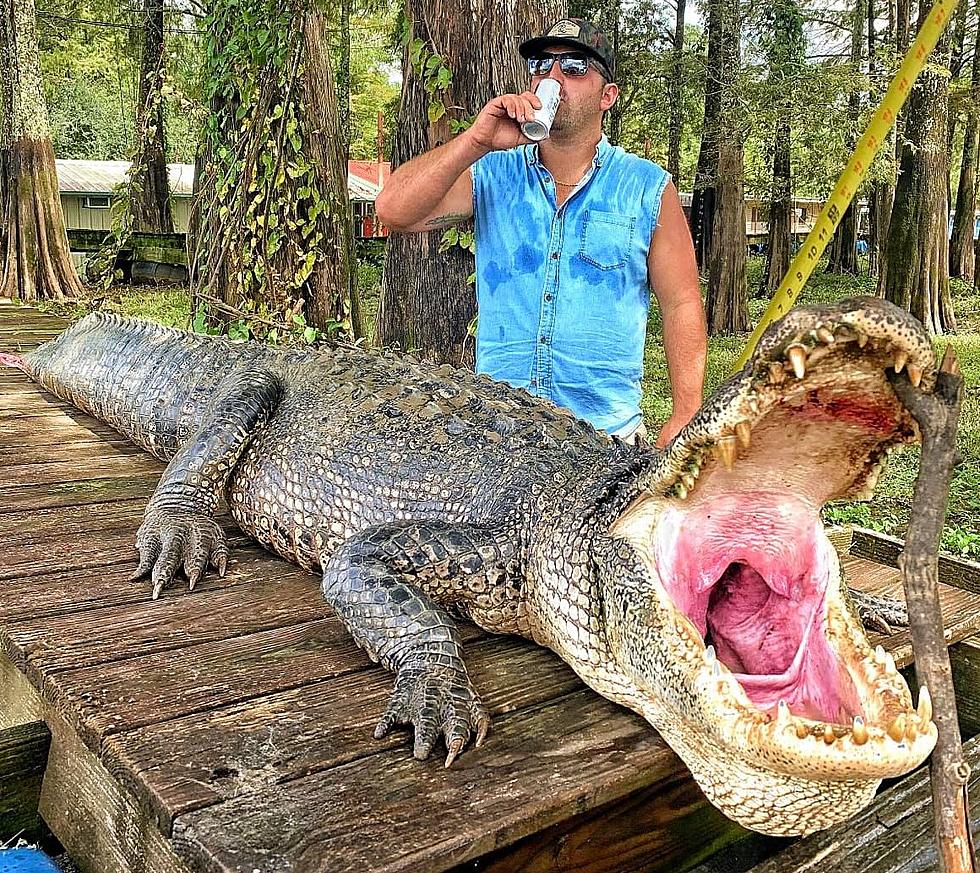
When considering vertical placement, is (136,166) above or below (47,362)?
above

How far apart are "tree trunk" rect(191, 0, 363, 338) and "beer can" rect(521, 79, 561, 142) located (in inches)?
112

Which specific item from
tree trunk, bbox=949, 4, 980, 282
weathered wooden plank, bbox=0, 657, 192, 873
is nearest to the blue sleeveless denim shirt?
weathered wooden plank, bbox=0, 657, 192, 873

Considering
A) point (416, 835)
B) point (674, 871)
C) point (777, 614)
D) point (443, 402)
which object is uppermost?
point (443, 402)

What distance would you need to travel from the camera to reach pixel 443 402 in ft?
9.21

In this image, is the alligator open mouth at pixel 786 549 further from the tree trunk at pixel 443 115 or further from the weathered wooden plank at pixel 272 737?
the tree trunk at pixel 443 115

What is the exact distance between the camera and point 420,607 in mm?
2111

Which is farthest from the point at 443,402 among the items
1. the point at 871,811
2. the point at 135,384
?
the point at 135,384

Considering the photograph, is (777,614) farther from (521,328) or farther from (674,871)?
(521,328)

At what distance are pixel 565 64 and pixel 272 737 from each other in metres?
2.31

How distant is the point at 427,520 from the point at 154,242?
10.5 m

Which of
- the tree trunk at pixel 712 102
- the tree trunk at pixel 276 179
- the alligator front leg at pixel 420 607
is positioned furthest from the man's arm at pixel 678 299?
the tree trunk at pixel 712 102

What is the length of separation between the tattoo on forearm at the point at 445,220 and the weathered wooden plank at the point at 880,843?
7.89ft

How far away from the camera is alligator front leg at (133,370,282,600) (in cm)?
255

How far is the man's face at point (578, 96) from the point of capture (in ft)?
10.3
